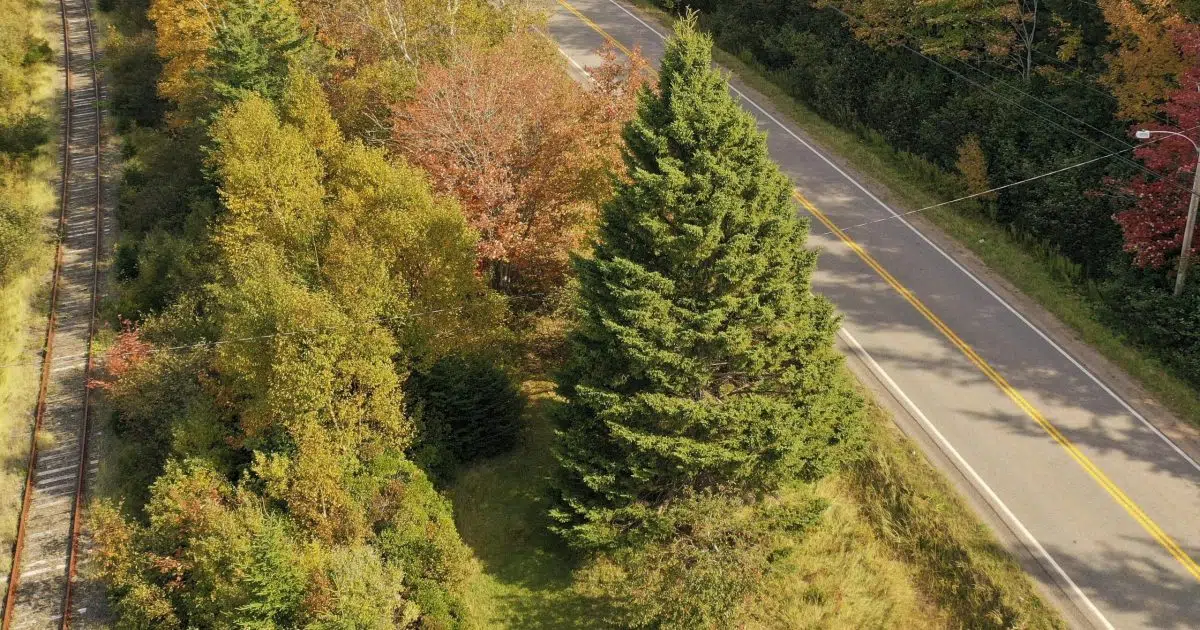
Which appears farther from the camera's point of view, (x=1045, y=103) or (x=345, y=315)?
(x=1045, y=103)

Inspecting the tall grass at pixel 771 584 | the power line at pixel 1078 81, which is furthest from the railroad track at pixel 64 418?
the power line at pixel 1078 81

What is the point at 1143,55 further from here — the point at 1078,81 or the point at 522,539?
the point at 522,539

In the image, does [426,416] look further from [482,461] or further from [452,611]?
[452,611]

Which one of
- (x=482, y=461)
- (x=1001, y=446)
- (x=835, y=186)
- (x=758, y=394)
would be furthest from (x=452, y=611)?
(x=835, y=186)

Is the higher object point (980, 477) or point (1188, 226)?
point (1188, 226)

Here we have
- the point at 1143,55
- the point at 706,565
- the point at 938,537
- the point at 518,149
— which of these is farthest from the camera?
the point at 518,149

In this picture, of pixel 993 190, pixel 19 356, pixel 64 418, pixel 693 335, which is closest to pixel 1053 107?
pixel 993 190
